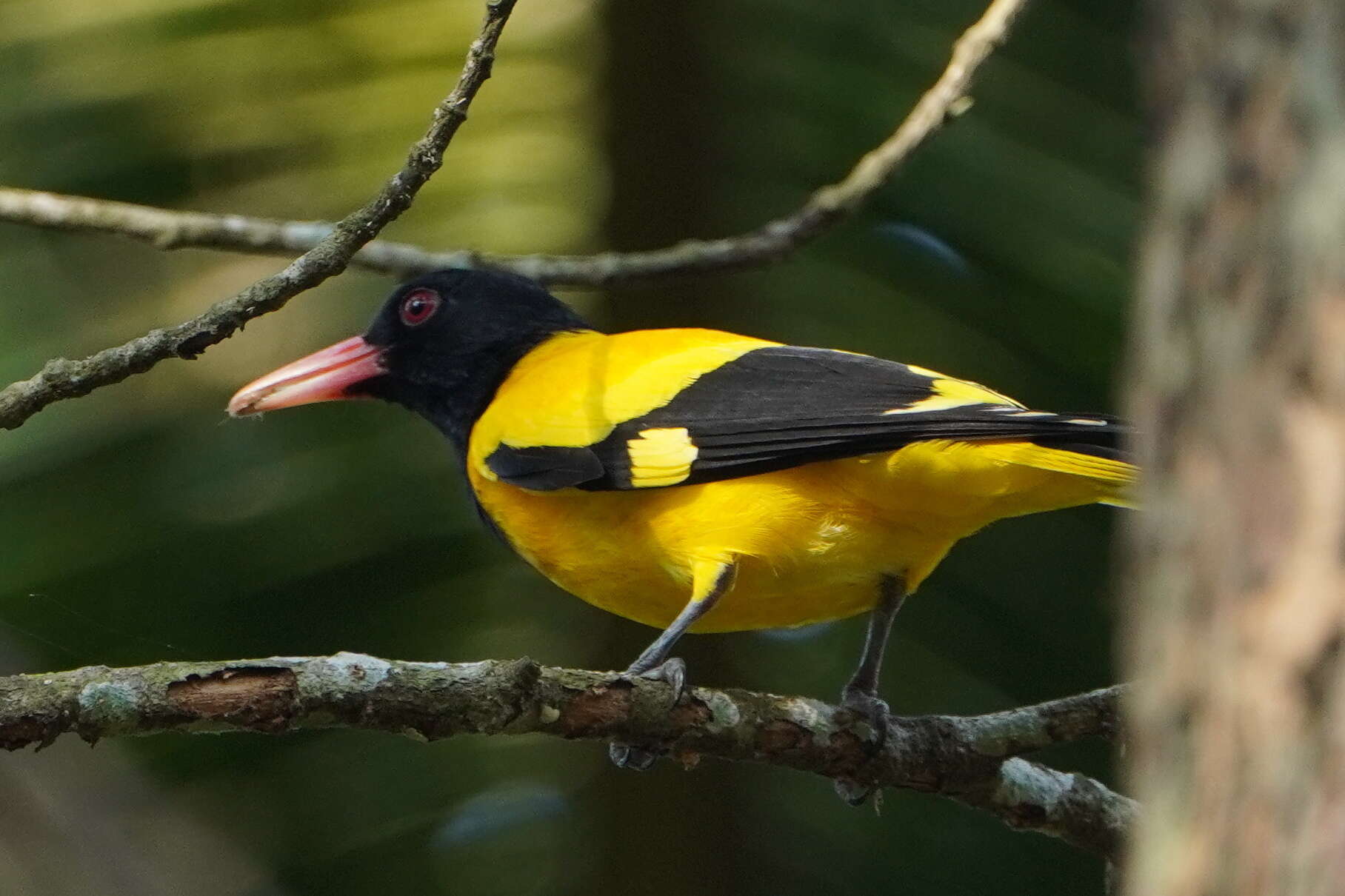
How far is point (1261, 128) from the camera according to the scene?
1500mm

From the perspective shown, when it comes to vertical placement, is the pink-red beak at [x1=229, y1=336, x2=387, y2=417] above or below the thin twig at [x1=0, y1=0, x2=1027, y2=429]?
below

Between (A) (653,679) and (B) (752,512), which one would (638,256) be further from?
(A) (653,679)

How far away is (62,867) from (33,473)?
1.20m

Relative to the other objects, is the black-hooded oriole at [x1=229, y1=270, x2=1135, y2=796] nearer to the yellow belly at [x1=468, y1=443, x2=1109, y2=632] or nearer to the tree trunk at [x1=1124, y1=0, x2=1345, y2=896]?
the yellow belly at [x1=468, y1=443, x2=1109, y2=632]

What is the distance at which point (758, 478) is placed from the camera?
369 centimetres

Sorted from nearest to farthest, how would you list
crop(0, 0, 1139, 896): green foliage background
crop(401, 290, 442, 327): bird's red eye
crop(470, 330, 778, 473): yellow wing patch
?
crop(470, 330, 778, 473): yellow wing patch
crop(401, 290, 442, 327): bird's red eye
crop(0, 0, 1139, 896): green foliage background

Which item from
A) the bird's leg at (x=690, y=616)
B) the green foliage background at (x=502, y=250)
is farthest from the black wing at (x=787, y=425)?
the green foliage background at (x=502, y=250)

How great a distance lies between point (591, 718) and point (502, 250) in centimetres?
258

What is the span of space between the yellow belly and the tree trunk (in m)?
1.97

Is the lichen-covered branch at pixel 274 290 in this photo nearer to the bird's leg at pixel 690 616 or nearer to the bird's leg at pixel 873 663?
the bird's leg at pixel 690 616

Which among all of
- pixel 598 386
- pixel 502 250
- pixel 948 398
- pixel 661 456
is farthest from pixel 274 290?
pixel 502 250

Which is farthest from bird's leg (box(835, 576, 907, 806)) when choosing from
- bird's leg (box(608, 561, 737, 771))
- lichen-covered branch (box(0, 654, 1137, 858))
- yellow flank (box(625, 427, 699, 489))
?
yellow flank (box(625, 427, 699, 489))

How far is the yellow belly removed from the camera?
11.6 ft

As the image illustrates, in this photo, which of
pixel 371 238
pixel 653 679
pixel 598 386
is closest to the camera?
pixel 371 238
